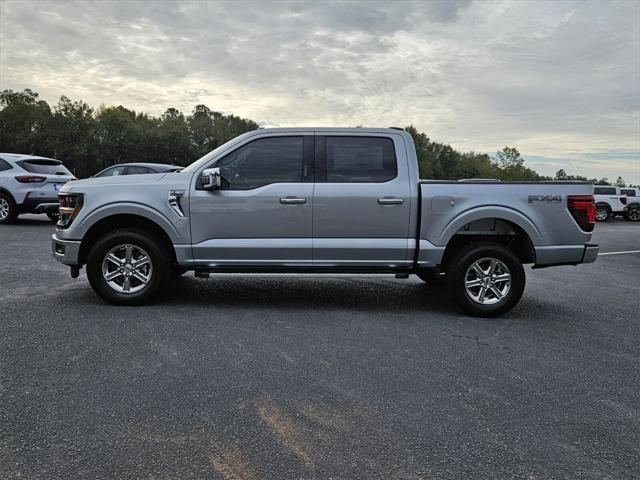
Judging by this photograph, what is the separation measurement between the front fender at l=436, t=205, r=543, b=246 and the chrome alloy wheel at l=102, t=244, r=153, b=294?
3305 millimetres

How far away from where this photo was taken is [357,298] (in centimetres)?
645

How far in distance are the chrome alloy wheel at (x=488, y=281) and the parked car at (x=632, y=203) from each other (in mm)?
24485

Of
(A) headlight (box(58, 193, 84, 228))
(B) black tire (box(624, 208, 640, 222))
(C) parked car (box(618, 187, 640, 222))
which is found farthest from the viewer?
(B) black tire (box(624, 208, 640, 222))

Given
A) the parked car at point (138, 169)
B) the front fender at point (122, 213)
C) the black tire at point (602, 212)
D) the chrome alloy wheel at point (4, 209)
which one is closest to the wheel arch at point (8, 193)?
the chrome alloy wheel at point (4, 209)

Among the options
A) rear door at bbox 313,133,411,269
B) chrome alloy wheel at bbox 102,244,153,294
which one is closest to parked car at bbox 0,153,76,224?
chrome alloy wheel at bbox 102,244,153,294

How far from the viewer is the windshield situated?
13367 millimetres

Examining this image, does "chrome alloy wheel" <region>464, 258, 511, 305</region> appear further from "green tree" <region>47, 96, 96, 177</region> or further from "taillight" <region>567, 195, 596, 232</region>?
"green tree" <region>47, 96, 96, 177</region>

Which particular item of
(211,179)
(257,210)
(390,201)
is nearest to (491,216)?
(390,201)

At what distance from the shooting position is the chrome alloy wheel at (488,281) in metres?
5.66

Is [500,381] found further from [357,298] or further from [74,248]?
[74,248]

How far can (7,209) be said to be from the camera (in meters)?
13.4

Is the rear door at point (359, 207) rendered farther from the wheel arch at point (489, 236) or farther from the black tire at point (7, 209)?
the black tire at point (7, 209)

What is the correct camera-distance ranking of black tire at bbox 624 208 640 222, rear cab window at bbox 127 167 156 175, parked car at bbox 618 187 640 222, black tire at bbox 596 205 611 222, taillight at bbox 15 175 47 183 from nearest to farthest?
1. taillight at bbox 15 175 47 183
2. rear cab window at bbox 127 167 156 175
3. black tire at bbox 596 205 611 222
4. parked car at bbox 618 187 640 222
5. black tire at bbox 624 208 640 222

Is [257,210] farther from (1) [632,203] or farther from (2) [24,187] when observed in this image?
(1) [632,203]
